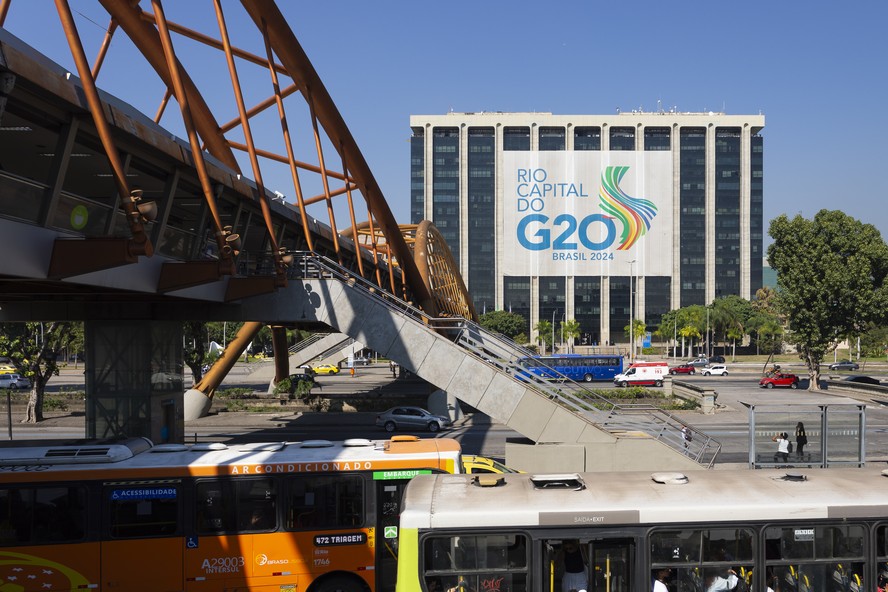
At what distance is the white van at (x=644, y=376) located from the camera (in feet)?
216

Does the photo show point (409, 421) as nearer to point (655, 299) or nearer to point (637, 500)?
point (637, 500)

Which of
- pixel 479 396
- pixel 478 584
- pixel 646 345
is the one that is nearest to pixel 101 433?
pixel 479 396

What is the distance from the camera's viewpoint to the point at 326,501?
520 inches

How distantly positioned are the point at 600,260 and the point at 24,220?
465 feet

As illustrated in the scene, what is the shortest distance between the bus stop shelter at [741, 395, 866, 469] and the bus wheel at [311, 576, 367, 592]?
9926mm

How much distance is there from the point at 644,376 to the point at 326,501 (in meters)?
56.1

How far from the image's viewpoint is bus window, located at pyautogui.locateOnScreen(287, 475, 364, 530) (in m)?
13.1

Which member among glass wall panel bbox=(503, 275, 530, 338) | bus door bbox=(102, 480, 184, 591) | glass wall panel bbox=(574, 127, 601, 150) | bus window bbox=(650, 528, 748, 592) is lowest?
bus door bbox=(102, 480, 184, 591)

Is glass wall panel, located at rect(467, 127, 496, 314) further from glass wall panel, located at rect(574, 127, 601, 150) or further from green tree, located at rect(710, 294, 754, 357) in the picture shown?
green tree, located at rect(710, 294, 754, 357)

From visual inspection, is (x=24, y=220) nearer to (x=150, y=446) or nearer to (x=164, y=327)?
(x=150, y=446)

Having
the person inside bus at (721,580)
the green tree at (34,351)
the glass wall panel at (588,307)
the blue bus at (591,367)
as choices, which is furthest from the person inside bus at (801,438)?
the glass wall panel at (588,307)

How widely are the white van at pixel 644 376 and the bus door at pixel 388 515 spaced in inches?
2148

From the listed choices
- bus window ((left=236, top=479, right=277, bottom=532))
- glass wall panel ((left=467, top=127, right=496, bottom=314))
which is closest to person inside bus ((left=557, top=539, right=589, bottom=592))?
bus window ((left=236, top=479, right=277, bottom=532))

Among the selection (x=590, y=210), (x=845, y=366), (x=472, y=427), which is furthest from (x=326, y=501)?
(x=590, y=210)
